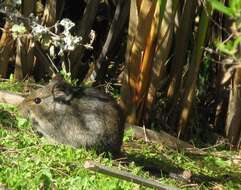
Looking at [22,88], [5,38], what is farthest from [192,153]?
[5,38]

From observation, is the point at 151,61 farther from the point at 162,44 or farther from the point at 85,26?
the point at 85,26

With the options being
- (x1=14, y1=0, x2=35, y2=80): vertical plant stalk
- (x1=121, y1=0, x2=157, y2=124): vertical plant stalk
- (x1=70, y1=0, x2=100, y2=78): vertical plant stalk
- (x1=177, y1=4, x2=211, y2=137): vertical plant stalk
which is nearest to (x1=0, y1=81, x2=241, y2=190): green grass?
(x1=121, y1=0, x2=157, y2=124): vertical plant stalk

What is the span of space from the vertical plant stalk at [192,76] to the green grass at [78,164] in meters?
0.47

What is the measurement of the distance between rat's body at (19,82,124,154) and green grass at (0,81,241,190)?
0.17m

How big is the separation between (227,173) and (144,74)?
1308mm

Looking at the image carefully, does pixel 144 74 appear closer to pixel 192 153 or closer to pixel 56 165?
pixel 192 153

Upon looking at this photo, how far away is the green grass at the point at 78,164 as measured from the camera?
445 cm

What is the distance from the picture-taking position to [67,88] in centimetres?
597

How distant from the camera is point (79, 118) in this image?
18.8 feet

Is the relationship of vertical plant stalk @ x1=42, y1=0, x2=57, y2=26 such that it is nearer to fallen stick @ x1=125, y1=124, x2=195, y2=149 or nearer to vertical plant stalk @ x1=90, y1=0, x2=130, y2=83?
vertical plant stalk @ x1=90, y1=0, x2=130, y2=83

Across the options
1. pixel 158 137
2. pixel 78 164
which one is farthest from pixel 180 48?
pixel 78 164

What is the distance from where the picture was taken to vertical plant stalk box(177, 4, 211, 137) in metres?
6.82

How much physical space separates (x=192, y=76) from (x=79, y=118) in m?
1.84

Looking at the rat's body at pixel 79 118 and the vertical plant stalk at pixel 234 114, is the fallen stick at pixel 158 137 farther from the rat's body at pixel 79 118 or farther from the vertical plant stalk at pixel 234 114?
the rat's body at pixel 79 118
